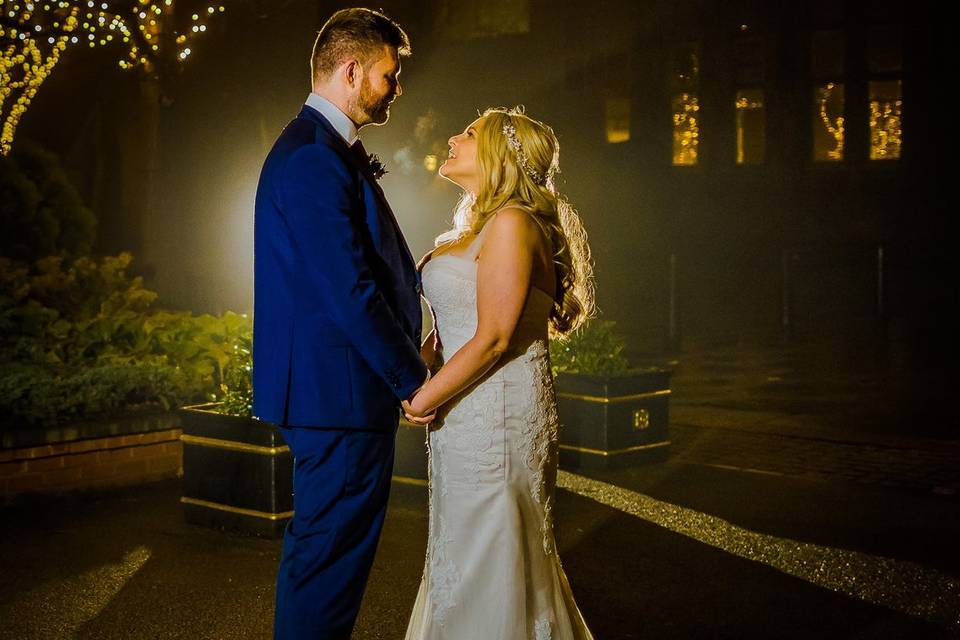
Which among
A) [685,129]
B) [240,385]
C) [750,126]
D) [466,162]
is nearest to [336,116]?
[466,162]

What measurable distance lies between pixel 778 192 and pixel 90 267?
18.1 metres

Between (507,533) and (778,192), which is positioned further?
(778,192)

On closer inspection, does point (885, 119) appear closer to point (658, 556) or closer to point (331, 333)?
point (658, 556)

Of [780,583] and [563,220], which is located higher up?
[563,220]

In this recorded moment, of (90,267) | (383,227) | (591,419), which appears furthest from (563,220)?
(90,267)

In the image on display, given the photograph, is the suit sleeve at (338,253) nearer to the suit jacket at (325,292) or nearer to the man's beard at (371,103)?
the suit jacket at (325,292)

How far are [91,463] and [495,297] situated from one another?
489 cm

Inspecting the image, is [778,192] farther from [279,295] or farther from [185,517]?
[279,295]

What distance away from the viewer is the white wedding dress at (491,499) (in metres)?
3.81

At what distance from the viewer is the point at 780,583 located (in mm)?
5711

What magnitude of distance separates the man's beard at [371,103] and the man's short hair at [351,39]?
9 centimetres

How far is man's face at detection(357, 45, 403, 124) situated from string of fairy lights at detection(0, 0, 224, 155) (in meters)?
7.32

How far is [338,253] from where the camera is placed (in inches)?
131

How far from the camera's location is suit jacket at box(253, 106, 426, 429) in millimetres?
3348
